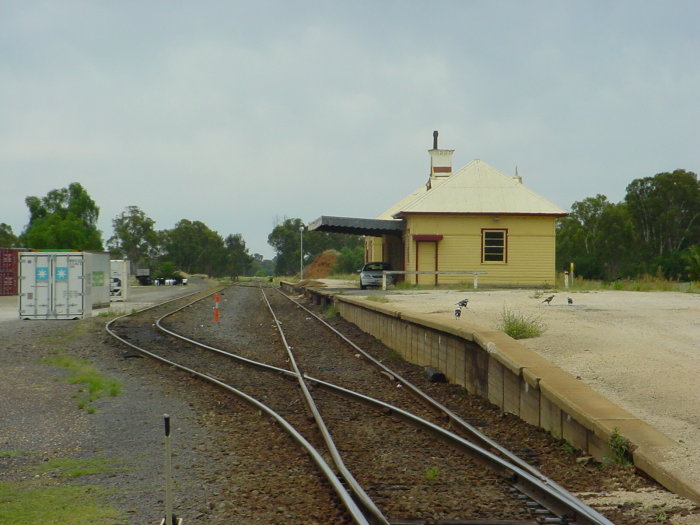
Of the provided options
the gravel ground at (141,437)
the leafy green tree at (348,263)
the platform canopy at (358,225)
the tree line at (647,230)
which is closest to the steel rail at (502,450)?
the gravel ground at (141,437)

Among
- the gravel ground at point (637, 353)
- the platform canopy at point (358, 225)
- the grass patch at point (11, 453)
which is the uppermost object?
the platform canopy at point (358, 225)

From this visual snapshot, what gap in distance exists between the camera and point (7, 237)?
395 ft

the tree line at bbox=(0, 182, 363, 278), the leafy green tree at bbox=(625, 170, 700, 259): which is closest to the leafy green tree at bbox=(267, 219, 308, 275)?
the tree line at bbox=(0, 182, 363, 278)

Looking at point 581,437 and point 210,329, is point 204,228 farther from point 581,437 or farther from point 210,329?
point 581,437

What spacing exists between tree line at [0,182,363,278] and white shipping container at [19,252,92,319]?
65.7 meters

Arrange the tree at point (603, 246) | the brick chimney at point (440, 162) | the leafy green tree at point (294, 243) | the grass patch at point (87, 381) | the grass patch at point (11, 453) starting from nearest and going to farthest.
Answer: the grass patch at point (11, 453), the grass patch at point (87, 381), the brick chimney at point (440, 162), the tree at point (603, 246), the leafy green tree at point (294, 243)

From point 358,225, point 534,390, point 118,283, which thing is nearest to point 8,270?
point 118,283

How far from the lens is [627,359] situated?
10633 mm

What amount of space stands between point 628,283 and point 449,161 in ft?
62.9

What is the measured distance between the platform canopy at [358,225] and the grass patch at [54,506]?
99.5 ft

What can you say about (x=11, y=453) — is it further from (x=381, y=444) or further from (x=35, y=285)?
(x=35, y=285)

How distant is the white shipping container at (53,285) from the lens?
2511 cm

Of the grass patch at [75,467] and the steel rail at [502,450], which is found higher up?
the steel rail at [502,450]

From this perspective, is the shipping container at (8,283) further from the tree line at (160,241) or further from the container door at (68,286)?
the tree line at (160,241)
